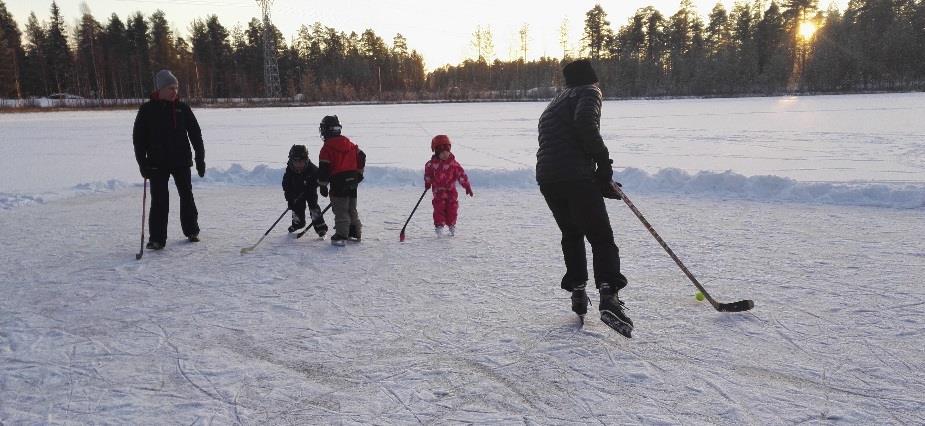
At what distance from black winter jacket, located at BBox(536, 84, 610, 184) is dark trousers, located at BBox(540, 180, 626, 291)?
77 millimetres

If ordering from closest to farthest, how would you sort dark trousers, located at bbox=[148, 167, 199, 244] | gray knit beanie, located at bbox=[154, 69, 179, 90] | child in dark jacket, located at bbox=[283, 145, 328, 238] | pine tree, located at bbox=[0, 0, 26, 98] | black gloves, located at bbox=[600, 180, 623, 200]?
black gloves, located at bbox=[600, 180, 623, 200] < gray knit beanie, located at bbox=[154, 69, 179, 90] < dark trousers, located at bbox=[148, 167, 199, 244] < child in dark jacket, located at bbox=[283, 145, 328, 238] < pine tree, located at bbox=[0, 0, 26, 98]

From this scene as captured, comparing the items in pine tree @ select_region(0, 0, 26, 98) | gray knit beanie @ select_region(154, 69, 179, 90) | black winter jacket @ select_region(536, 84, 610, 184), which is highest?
pine tree @ select_region(0, 0, 26, 98)

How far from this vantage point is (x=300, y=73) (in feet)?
241

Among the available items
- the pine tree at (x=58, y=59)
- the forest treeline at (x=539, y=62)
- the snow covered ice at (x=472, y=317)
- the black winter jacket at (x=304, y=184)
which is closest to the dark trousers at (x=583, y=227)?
the snow covered ice at (x=472, y=317)

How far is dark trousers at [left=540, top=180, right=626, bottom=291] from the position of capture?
346 cm

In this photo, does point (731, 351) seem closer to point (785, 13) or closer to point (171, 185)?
point (171, 185)

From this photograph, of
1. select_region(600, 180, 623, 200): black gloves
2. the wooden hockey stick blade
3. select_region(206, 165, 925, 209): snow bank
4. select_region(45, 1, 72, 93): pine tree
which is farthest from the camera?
select_region(45, 1, 72, 93): pine tree

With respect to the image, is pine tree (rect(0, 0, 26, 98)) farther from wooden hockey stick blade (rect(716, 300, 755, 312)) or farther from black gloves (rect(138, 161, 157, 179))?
wooden hockey stick blade (rect(716, 300, 755, 312))

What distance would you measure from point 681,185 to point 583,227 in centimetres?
609

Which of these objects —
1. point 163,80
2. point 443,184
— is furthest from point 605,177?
point 163,80

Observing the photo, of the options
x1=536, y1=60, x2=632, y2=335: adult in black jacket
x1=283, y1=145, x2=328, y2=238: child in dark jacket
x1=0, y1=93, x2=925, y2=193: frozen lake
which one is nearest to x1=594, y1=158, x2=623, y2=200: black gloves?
x1=536, y1=60, x2=632, y2=335: adult in black jacket

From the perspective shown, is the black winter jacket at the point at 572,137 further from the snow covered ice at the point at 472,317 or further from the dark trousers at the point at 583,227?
the snow covered ice at the point at 472,317

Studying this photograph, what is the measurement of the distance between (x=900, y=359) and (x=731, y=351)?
0.82 meters

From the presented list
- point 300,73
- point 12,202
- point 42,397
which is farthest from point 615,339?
point 300,73
